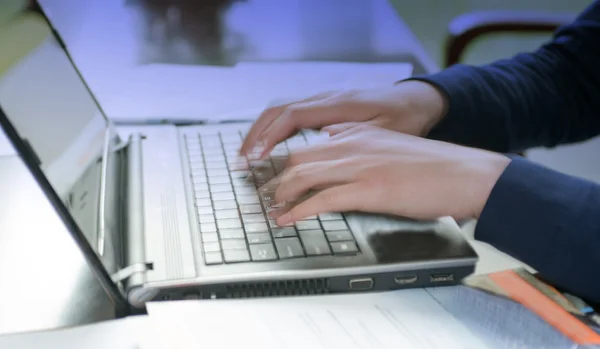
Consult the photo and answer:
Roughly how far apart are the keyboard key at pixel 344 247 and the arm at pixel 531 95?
9.6 inches

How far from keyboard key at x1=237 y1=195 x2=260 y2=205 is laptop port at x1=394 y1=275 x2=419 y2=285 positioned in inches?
6.1

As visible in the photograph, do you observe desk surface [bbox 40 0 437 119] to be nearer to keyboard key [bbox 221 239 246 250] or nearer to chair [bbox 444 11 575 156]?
chair [bbox 444 11 575 156]

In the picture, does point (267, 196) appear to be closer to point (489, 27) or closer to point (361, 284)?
point (361, 284)

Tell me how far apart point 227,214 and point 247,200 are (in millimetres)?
32

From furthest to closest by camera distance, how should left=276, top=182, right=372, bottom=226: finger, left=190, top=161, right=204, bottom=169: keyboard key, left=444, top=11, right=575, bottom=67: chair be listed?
left=444, top=11, right=575, bottom=67: chair → left=190, top=161, right=204, bottom=169: keyboard key → left=276, top=182, right=372, bottom=226: finger

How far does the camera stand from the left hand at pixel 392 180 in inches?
21.1

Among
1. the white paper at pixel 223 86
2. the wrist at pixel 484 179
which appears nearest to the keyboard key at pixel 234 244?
the wrist at pixel 484 179

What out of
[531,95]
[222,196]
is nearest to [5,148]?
[222,196]

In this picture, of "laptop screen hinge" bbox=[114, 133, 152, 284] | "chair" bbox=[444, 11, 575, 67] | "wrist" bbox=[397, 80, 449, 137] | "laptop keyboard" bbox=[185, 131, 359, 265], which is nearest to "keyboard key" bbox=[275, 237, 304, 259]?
"laptop keyboard" bbox=[185, 131, 359, 265]

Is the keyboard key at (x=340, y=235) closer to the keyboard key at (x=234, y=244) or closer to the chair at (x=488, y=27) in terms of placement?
the keyboard key at (x=234, y=244)

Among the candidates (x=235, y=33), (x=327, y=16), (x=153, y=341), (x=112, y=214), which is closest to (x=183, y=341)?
(x=153, y=341)

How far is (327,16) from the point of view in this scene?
124cm

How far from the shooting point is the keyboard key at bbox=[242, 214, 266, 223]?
54 centimetres

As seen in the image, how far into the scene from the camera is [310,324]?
1.46 feet
